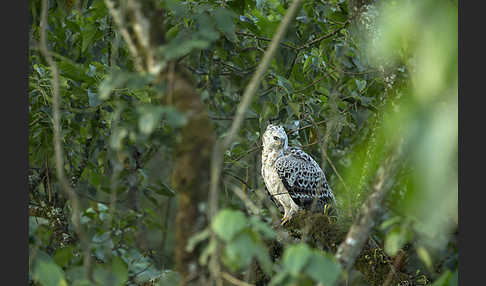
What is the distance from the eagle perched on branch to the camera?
14.3ft

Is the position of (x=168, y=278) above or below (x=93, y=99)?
below

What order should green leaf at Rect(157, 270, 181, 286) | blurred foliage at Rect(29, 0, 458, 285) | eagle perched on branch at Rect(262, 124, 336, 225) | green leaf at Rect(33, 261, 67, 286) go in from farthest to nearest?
eagle perched on branch at Rect(262, 124, 336, 225) < green leaf at Rect(157, 270, 181, 286) < green leaf at Rect(33, 261, 67, 286) < blurred foliage at Rect(29, 0, 458, 285)

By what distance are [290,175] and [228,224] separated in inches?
116

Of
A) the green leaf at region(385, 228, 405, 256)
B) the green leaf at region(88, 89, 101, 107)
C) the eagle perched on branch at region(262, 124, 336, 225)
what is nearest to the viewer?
the green leaf at region(385, 228, 405, 256)

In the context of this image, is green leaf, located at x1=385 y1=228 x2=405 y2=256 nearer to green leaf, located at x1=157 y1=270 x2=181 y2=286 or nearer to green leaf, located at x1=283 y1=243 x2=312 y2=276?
green leaf, located at x1=283 y1=243 x2=312 y2=276

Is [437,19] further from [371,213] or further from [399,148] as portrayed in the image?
[371,213]

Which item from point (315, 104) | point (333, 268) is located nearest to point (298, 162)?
point (315, 104)

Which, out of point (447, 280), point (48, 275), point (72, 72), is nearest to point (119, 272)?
point (48, 275)

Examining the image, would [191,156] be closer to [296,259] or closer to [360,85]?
[296,259]

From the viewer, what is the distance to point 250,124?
480 cm

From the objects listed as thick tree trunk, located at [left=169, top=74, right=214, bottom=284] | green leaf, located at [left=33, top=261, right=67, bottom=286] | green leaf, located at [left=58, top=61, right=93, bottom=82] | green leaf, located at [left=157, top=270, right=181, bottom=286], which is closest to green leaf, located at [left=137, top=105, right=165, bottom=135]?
thick tree trunk, located at [left=169, top=74, right=214, bottom=284]

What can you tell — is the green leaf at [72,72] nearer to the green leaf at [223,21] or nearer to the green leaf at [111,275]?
the green leaf at [223,21]

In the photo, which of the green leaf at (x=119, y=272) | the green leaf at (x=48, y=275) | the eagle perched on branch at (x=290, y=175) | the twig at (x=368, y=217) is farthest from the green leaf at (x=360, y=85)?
the green leaf at (x=48, y=275)

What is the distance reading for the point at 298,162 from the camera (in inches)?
175
